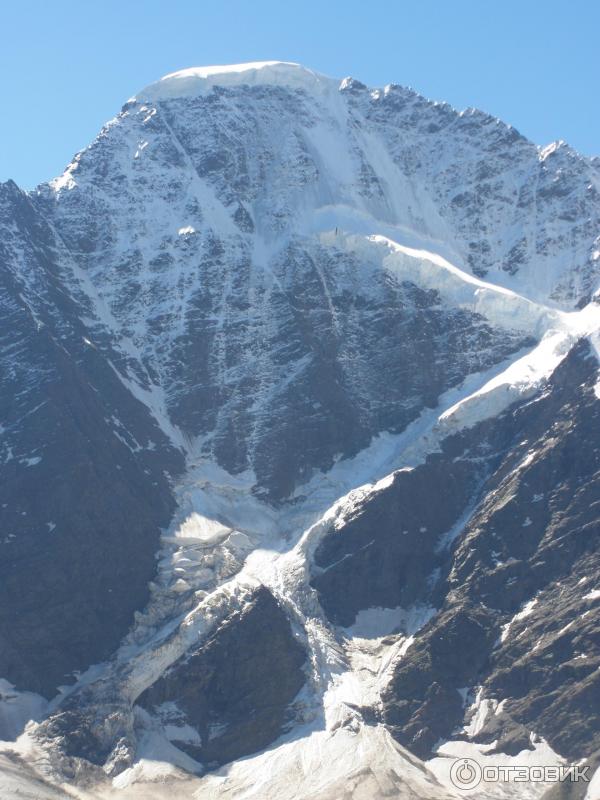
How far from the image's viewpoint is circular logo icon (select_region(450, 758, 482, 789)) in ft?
625

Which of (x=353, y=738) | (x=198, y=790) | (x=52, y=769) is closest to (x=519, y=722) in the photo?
(x=353, y=738)

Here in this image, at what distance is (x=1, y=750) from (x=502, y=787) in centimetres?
6168

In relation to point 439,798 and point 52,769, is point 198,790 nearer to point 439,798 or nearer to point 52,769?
point 52,769

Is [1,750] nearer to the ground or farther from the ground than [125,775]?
farther from the ground

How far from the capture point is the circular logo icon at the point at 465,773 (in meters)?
190

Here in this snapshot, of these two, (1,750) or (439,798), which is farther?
(1,750)

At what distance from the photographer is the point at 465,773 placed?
631 ft

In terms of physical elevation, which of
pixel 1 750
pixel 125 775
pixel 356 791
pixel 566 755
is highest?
pixel 1 750

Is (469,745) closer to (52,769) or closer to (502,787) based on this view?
(502,787)

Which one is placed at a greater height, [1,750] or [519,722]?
[1,750]

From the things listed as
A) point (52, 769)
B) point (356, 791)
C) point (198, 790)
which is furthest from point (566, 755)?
point (52, 769)

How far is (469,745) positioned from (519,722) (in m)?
6.81

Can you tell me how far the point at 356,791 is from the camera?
188 m

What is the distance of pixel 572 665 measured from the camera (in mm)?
199250
